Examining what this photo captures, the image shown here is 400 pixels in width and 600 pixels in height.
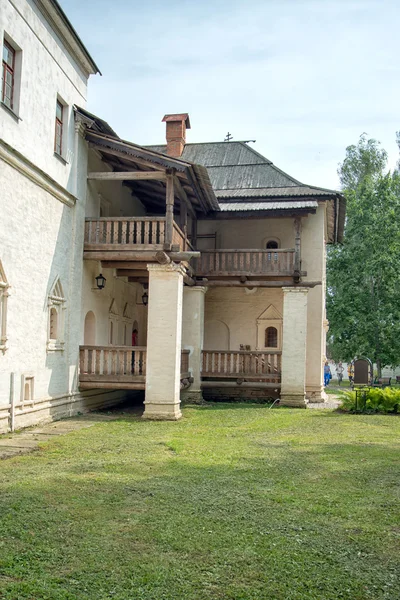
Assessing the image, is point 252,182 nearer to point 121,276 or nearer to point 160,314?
point 121,276

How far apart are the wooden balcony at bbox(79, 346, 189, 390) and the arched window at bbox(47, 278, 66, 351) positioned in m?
1.16

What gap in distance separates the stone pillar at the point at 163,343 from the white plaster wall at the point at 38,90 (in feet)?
10.8

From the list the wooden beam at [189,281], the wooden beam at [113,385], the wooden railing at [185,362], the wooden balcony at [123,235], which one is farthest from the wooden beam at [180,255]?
the wooden railing at [185,362]

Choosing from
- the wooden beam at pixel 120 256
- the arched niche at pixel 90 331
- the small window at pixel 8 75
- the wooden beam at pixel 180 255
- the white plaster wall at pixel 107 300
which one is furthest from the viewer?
the arched niche at pixel 90 331

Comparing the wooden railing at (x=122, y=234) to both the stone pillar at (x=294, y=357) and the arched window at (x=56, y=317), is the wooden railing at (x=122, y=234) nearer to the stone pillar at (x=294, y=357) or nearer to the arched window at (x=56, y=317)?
the arched window at (x=56, y=317)

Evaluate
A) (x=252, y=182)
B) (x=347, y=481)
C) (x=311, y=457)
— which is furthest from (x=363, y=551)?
(x=252, y=182)

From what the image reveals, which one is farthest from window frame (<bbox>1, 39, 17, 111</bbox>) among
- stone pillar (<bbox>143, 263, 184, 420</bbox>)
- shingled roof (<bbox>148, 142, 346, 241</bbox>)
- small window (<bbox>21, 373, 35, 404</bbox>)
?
shingled roof (<bbox>148, 142, 346, 241</bbox>)

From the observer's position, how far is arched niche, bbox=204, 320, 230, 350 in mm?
22328

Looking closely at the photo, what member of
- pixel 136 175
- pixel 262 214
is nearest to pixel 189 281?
pixel 262 214

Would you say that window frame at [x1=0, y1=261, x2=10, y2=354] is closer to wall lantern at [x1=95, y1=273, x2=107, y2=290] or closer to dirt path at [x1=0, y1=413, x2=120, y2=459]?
dirt path at [x1=0, y1=413, x2=120, y2=459]

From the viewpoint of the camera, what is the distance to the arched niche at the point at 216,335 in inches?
879

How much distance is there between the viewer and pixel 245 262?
19375 millimetres

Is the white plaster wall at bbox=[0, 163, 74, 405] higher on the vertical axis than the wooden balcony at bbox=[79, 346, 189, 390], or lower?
higher

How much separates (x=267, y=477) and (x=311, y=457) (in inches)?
71.8
